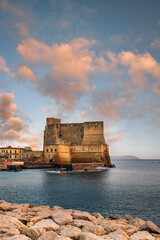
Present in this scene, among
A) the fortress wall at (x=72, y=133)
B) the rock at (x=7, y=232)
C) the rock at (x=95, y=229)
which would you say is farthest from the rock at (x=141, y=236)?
the fortress wall at (x=72, y=133)

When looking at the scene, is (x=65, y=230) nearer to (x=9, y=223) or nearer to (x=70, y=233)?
(x=70, y=233)

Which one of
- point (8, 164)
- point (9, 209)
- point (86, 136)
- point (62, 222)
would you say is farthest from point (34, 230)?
point (86, 136)

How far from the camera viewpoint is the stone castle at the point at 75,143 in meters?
42.6

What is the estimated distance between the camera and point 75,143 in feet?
157

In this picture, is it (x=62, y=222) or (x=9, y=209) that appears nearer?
(x=62, y=222)

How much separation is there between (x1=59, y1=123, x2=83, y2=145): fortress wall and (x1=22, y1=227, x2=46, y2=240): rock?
1668 inches

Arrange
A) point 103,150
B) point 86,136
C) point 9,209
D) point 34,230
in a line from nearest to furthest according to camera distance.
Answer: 1. point 34,230
2. point 9,209
3. point 103,150
4. point 86,136

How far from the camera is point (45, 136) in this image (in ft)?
161

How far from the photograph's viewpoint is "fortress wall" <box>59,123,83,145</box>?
1892 inches

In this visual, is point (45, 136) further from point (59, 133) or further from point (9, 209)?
point (9, 209)

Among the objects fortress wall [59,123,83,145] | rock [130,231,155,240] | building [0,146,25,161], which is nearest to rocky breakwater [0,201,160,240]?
rock [130,231,155,240]

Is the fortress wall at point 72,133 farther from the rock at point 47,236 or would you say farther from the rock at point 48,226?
the rock at point 47,236

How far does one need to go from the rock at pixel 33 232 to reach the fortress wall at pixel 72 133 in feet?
139

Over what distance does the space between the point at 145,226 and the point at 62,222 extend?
267 centimetres
